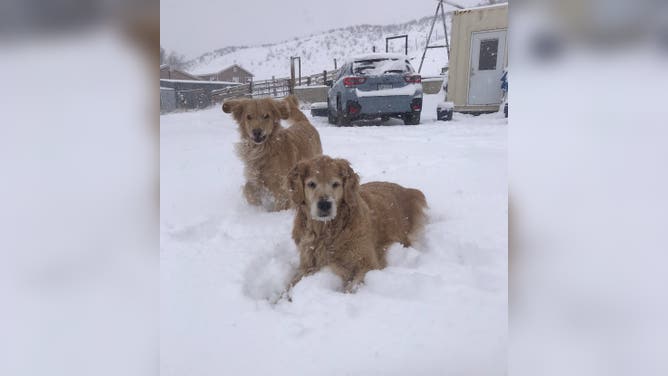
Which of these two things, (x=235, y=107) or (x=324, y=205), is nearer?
(x=324, y=205)

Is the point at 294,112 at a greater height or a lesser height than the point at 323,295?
greater

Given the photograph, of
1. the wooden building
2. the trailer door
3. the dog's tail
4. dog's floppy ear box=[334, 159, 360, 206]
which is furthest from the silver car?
dog's floppy ear box=[334, 159, 360, 206]

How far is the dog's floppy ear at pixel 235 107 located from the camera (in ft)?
→ 14.2

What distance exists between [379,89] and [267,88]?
126 inches

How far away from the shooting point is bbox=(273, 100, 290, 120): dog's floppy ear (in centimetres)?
446

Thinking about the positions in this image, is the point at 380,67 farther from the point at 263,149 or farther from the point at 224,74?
the point at 224,74

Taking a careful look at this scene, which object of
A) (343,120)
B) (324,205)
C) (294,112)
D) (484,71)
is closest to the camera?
(324,205)

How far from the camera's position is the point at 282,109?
4508mm

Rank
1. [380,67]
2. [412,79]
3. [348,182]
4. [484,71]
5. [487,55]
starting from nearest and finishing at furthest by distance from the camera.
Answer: [348,182] < [412,79] < [380,67] < [487,55] < [484,71]

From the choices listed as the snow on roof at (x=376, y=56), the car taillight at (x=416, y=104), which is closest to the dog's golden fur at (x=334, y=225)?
the car taillight at (x=416, y=104)

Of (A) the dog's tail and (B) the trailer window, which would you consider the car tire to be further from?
(A) the dog's tail

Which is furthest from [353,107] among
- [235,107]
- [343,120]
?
[235,107]

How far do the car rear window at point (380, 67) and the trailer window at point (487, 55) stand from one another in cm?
290

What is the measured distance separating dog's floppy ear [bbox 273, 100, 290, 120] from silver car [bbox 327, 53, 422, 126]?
484 cm
